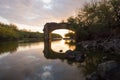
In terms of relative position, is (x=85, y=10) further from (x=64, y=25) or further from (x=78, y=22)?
(x=64, y=25)

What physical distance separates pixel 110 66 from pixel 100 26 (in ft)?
81.8

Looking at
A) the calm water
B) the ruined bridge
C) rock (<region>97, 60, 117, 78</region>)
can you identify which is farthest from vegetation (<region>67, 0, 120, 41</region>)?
rock (<region>97, 60, 117, 78</region>)

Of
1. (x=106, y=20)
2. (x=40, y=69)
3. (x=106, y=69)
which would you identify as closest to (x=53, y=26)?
(x=106, y=20)

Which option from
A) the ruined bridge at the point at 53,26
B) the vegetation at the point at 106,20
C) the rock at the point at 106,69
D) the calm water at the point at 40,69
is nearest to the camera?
the rock at the point at 106,69

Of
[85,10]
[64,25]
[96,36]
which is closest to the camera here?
[96,36]

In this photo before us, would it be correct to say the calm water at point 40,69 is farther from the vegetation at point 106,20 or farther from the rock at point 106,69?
the vegetation at point 106,20

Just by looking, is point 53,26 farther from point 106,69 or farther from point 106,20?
point 106,69

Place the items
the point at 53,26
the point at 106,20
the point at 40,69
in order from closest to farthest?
1. the point at 40,69
2. the point at 106,20
3. the point at 53,26

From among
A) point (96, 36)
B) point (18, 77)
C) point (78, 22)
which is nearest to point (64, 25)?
point (78, 22)

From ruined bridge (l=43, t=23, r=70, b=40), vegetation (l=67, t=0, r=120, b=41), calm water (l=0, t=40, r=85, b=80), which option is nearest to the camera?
calm water (l=0, t=40, r=85, b=80)

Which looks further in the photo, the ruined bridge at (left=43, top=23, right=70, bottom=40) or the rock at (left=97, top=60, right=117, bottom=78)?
the ruined bridge at (left=43, top=23, right=70, bottom=40)

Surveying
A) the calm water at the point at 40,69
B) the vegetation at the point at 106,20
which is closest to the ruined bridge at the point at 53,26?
the vegetation at the point at 106,20

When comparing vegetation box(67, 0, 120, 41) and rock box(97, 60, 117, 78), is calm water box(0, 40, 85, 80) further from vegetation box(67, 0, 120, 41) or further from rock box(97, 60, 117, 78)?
vegetation box(67, 0, 120, 41)

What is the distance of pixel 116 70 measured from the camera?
A: 1043cm
